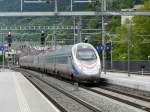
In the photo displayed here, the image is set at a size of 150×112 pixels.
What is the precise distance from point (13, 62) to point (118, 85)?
154m

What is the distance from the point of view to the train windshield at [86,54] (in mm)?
41000

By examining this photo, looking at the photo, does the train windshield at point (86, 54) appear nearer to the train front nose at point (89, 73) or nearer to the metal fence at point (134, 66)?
the train front nose at point (89, 73)

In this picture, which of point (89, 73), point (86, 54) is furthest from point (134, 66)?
point (89, 73)

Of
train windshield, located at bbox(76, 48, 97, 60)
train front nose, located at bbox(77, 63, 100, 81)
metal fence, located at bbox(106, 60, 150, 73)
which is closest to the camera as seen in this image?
A: train front nose, located at bbox(77, 63, 100, 81)

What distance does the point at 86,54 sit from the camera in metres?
41.3

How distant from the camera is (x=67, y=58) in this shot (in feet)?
150

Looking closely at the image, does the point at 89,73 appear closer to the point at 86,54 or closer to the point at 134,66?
the point at 86,54

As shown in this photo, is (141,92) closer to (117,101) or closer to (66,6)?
(117,101)

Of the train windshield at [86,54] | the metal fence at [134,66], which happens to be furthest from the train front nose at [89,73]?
the metal fence at [134,66]

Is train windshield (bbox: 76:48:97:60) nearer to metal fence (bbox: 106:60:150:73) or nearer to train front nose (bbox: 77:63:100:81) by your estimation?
train front nose (bbox: 77:63:100:81)

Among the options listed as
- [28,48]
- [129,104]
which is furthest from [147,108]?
[28,48]

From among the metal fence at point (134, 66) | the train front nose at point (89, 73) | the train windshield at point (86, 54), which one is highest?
the train windshield at point (86, 54)

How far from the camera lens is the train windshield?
4100cm

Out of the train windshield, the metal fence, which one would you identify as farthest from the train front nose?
the metal fence
